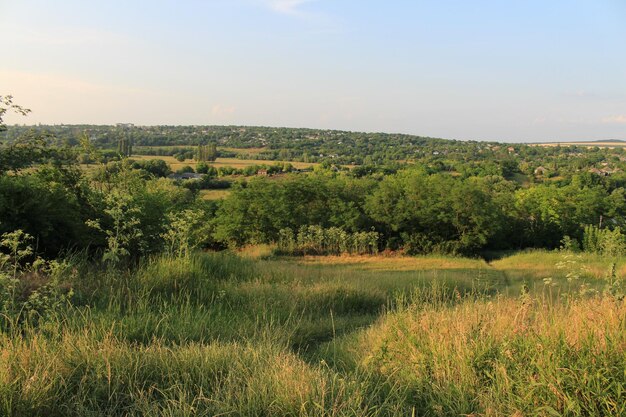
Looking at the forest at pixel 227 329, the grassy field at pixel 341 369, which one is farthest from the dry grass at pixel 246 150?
the grassy field at pixel 341 369

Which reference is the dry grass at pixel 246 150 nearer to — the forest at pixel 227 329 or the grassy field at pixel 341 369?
the forest at pixel 227 329

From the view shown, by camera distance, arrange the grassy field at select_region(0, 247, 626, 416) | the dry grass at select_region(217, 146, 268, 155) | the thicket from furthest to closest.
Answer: the dry grass at select_region(217, 146, 268, 155), the thicket, the grassy field at select_region(0, 247, 626, 416)

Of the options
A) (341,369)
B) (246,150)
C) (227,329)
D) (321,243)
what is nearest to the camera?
(341,369)

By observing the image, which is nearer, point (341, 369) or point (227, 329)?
point (341, 369)

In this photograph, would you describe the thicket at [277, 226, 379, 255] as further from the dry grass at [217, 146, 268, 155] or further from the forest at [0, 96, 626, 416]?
the dry grass at [217, 146, 268, 155]

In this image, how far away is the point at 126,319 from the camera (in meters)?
4.99

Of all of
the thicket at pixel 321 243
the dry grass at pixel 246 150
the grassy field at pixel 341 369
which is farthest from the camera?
the dry grass at pixel 246 150

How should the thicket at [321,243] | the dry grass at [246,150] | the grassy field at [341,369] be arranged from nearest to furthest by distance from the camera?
1. the grassy field at [341,369]
2. the thicket at [321,243]
3. the dry grass at [246,150]

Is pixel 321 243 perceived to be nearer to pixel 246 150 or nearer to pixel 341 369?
pixel 341 369

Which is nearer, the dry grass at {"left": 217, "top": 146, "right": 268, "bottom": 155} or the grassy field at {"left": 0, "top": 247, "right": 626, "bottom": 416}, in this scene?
the grassy field at {"left": 0, "top": 247, "right": 626, "bottom": 416}

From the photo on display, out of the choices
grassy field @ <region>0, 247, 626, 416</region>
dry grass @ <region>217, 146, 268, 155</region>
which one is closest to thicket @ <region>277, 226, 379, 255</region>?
grassy field @ <region>0, 247, 626, 416</region>

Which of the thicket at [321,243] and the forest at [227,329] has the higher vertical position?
the forest at [227,329]

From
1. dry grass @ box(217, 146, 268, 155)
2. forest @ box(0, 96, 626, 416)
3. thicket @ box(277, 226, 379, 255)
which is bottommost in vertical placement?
thicket @ box(277, 226, 379, 255)

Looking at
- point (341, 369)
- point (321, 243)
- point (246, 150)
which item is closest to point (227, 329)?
point (341, 369)
